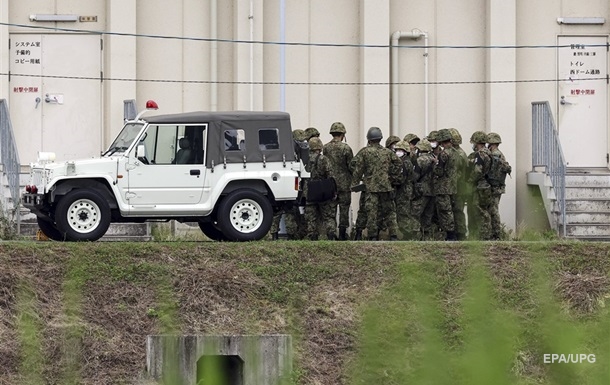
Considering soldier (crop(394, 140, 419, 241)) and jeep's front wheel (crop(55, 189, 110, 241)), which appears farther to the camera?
soldier (crop(394, 140, 419, 241))

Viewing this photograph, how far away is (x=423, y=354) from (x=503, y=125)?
18.5 metres

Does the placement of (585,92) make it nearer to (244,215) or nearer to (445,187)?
(445,187)

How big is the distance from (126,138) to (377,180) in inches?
144

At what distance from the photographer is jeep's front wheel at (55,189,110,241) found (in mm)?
15586

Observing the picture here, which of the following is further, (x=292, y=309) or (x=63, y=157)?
(x=63, y=157)

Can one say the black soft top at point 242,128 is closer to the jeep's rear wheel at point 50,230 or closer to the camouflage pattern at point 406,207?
the jeep's rear wheel at point 50,230

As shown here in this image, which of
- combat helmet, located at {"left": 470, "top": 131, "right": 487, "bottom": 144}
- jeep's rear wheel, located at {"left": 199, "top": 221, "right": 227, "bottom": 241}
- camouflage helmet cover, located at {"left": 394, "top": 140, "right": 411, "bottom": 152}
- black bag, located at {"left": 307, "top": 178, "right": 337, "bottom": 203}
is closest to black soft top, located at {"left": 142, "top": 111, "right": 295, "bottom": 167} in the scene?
jeep's rear wheel, located at {"left": 199, "top": 221, "right": 227, "bottom": 241}

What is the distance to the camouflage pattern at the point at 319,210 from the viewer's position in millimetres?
18156

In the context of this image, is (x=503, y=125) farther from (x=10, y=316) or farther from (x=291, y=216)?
(x=10, y=316)

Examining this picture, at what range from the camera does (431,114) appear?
72.9ft

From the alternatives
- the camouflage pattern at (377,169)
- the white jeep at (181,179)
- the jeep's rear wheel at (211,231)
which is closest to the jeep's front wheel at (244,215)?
the white jeep at (181,179)

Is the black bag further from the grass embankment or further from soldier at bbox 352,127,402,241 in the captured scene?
the grass embankment

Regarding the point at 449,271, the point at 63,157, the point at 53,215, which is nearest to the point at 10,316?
the point at 53,215

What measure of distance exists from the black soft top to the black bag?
1396 millimetres
